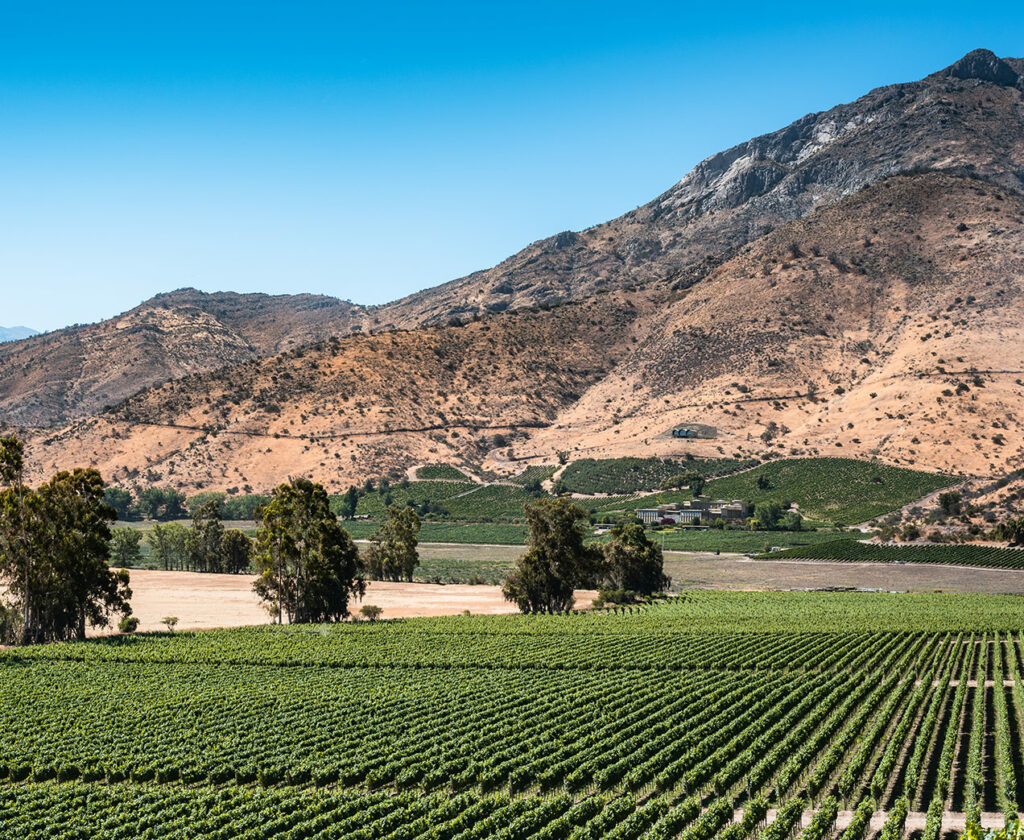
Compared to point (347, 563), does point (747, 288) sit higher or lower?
higher

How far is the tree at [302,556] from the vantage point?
66250mm

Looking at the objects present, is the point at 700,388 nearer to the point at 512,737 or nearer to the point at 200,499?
the point at 200,499

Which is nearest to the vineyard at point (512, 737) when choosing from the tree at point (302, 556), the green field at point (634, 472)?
the tree at point (302, 556)

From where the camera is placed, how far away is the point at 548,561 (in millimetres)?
74375

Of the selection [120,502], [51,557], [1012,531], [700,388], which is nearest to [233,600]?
[51,557]

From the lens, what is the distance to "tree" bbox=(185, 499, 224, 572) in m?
108

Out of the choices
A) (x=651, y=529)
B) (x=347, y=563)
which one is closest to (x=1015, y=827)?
(x=347, y=563)

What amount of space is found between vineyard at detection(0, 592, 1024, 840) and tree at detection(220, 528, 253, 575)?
51.0 metres

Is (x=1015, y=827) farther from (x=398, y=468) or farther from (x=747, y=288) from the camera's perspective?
(x=747, y=288)

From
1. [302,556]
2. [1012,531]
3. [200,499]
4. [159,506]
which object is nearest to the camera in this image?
[302,556]

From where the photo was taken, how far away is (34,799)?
25719 millimetres

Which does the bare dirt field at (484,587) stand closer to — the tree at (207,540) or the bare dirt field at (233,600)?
the bare dirt field at (233,600)

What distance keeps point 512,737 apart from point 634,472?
126 m

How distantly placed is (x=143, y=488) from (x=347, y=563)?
104 meters
